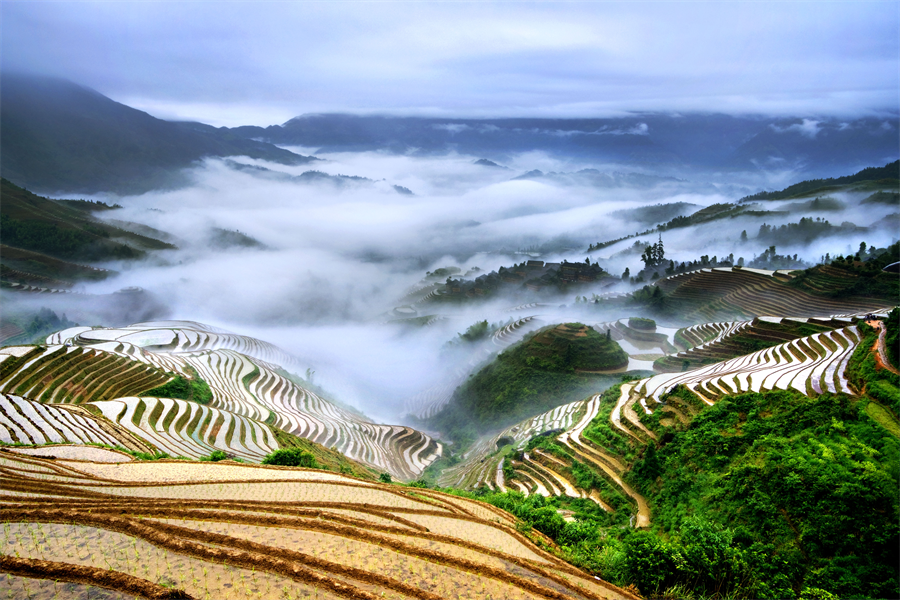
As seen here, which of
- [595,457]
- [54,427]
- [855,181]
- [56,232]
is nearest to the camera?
[54,427]

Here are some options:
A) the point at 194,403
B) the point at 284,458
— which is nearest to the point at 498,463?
the point at 284,458

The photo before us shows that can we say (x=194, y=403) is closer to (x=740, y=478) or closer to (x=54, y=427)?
(x=54, y=427)

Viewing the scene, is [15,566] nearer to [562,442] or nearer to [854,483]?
[854,483]

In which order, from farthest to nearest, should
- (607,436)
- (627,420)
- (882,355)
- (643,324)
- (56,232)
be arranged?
(56,232), (643,324), (627,420), (607,436), (882,355)

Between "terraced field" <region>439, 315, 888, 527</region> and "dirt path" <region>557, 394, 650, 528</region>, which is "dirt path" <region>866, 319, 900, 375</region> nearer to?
"terraced field" <region>439, 315, 888, 527</region>

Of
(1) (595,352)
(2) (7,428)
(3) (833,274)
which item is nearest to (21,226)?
(2) (7,428)

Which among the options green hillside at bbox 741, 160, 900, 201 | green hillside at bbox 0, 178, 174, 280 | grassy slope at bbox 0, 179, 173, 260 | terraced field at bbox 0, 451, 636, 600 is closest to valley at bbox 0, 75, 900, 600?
terraced field at bbox 0, 451, 636, 600

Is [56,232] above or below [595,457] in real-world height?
below
